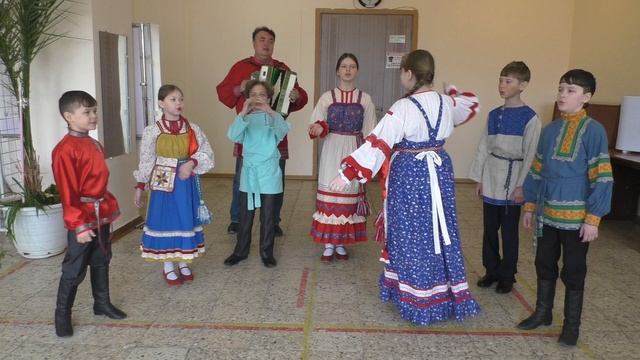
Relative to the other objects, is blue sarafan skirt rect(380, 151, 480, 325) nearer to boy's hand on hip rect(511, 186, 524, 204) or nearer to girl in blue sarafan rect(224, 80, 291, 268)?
boy's hand on hip rect(511, 186, 524, 204)

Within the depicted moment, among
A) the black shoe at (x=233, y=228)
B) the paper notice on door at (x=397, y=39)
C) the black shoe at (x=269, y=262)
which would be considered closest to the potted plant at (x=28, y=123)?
the black shoe at (x=233, y=228)

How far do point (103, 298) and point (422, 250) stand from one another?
167 centimetres

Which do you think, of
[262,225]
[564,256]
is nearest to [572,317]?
[564,256]

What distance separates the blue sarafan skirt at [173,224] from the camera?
3119 mm

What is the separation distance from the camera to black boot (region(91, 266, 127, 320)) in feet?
9.06

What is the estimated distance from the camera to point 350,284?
11.0 ft

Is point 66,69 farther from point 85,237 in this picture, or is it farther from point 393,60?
point 393,60

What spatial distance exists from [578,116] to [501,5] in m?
4.51

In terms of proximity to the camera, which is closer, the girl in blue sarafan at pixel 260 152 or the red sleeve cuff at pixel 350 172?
the red sleeve cuff at pixel 350 172

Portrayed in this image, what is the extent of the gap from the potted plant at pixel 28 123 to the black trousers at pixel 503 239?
9.46 feet

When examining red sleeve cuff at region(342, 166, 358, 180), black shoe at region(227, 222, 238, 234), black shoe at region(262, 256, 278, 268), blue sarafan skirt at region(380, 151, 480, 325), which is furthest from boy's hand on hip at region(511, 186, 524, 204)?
black shoe at region(227, 222, 238, 234)

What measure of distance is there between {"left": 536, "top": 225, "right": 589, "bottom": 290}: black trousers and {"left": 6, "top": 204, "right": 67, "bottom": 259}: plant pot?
3.12 m

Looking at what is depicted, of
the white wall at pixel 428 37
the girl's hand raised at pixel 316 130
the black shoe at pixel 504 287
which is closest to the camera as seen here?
the black shoe at pixel 504 287

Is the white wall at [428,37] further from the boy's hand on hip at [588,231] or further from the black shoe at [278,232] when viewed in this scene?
the boy's hand on hip at [588,231]
